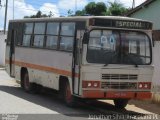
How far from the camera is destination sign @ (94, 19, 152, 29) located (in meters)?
16.0

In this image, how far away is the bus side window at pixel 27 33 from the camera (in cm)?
2127

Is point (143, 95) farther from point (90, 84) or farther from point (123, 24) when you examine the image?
point (123, 24)

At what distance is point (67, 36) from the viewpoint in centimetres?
1736

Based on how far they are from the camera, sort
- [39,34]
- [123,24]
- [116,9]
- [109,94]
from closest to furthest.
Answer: [109,94]
[123,24]
[39,34]
[116,9]

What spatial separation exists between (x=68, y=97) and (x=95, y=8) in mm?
45239

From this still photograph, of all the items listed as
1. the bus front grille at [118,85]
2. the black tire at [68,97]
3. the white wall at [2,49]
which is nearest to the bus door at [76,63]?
the black tire at [68,97]

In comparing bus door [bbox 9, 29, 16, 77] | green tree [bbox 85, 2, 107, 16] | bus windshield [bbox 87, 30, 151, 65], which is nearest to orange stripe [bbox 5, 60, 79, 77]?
bus door [bbox 9, 29, 16, 77]

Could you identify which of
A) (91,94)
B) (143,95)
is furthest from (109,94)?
(143,95)

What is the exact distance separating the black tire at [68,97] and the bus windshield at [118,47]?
1562mm

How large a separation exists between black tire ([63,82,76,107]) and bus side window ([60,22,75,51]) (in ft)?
3.96

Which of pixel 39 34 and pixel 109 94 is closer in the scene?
pixel 109 94

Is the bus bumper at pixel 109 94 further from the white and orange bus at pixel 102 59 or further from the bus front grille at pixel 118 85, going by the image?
the bus front grille at pixel 118 85

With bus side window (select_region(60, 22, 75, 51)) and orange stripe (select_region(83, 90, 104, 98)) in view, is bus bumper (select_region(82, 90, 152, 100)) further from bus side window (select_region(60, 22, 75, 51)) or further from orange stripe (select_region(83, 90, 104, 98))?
bus side window (select_region(60, 22, 75, 51))

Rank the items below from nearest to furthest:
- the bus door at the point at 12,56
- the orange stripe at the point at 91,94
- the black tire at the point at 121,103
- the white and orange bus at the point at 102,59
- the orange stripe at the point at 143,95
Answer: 1. the orange stripe at the point at 91,94
2. the white and orange bus at the point at 102,59
3. the orange stripe at the point at 143,95
4. the black tire at the point at 121,103
5. the bus door at the point at 12,56
